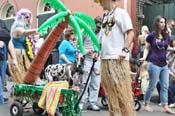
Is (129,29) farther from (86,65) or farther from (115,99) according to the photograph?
(86,65)

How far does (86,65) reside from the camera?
7.98 m

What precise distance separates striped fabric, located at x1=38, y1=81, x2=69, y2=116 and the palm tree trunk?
36 centimetres

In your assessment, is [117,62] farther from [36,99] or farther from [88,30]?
[36,99]

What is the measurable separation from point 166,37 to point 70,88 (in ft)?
7.98

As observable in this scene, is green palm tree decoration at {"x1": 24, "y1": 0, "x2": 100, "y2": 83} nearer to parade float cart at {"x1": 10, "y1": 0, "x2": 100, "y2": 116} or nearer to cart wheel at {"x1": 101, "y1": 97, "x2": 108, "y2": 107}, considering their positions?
parade float cart at {"x1": 10, "y1": 0, "x2": 100, "y2": 116}

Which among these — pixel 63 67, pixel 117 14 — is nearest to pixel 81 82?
pixel 63 67

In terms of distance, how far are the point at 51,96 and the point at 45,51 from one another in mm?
703

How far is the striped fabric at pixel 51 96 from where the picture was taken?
6.16 m

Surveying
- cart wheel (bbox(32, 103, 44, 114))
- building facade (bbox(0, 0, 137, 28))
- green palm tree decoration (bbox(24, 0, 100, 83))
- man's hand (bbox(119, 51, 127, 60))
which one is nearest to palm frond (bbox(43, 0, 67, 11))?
green palm tree decoration (bbox(24, 0, 100, 83))

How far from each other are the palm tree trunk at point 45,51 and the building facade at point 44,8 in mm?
8031

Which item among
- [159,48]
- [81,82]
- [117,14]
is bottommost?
[81,82]

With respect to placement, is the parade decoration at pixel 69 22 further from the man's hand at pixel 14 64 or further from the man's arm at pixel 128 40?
the man's hand at pixel 14 64

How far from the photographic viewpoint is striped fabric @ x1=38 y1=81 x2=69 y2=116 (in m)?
6.16

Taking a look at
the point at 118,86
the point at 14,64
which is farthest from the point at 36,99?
the point at 118,86
